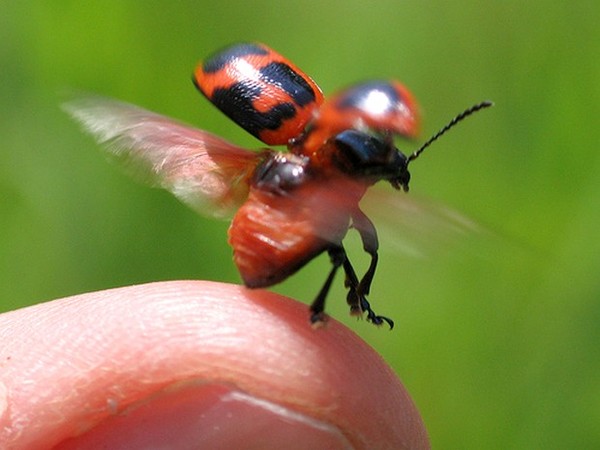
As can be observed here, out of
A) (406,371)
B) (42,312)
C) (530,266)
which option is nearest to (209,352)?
(42,312)

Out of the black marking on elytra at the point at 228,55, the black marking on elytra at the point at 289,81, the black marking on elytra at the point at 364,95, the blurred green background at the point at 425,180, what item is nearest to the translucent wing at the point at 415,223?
the black marking on elytra at the point at 364,95

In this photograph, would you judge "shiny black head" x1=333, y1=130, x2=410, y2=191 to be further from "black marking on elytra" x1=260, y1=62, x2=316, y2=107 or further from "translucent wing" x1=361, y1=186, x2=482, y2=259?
"black marking on elytra" x1=260, y1=62, x2=316, y2=107

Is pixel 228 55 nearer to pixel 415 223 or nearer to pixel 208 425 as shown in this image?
pixel 415 223

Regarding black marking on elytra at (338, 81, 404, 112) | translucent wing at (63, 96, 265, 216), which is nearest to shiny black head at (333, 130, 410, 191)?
black marking on elytra at (338, 81, 404, 112)

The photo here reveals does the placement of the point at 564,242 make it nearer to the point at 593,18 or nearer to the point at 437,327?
the point at 437,327

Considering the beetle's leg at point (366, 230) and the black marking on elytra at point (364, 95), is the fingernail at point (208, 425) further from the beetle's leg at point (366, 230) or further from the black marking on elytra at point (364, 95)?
the black marking on elytra at point (364, 95)

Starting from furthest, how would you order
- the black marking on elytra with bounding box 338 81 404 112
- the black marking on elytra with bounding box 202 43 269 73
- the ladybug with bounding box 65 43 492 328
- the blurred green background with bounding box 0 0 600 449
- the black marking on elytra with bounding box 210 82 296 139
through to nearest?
1. the blurred green background with bounding box 0 0 600 449
2. the black marking on elytra with bounding box 202 43 269 73
3. the black marking on elytra with bounding box 210 82 296 139
4. the ladybug with bounding box 65 43 492 328
5. the black marking on elytra with bounding box 338 81 404 112
